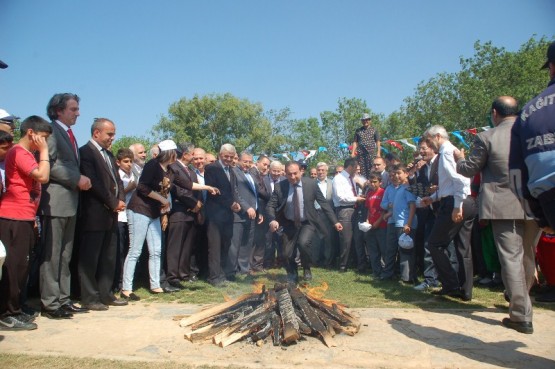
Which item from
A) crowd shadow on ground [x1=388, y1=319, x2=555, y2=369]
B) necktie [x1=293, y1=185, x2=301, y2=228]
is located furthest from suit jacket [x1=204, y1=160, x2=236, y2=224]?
crowd shadow on ground [x1=388, y1=319, x2=555, y2=369]

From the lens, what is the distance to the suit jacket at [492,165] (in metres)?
4.84

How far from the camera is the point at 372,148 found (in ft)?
41.7

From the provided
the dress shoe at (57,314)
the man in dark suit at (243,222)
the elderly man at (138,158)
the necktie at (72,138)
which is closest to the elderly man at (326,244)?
the man in dark suit at (243,222)

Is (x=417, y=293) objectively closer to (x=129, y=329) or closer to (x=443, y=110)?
(x=129, y=329)

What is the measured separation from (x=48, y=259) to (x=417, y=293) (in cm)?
517

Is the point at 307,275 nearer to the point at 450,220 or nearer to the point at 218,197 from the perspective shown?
the point at 218,197

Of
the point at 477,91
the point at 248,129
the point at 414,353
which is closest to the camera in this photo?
the point at 414,353

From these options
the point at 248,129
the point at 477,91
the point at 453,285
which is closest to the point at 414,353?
the point at 453,285

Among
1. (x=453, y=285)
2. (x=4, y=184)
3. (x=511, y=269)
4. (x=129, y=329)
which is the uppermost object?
(x=4, y=184)

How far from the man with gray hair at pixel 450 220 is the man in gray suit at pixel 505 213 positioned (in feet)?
1.96

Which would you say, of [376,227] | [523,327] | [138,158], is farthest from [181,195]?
[523,327]

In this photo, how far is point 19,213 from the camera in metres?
4.83

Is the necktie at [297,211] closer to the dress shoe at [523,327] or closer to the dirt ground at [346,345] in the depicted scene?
the dirt ground at [346,345]

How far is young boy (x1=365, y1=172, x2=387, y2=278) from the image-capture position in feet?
27.7
